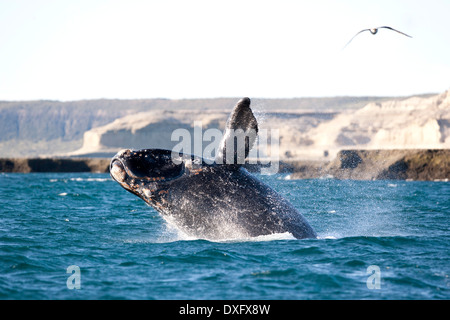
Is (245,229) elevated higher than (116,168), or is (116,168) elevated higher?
(116,168)

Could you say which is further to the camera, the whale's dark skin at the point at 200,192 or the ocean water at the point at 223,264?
the whale's dark skin at the point at 200,192

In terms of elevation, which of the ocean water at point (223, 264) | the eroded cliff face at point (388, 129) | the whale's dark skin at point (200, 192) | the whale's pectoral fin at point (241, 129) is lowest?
the ocean water at point (223, 264)

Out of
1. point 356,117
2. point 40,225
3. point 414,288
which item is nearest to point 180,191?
point 414,288

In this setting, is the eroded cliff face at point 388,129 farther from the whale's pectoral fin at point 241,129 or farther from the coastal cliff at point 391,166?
the whale's pectoral fin at point 241,129

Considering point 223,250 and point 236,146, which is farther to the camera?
point 223,250

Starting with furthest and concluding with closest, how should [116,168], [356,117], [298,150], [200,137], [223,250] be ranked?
1. [200,137]
2. [356,117]
3. [298,150]
4. [223,250]
5. [116,168]

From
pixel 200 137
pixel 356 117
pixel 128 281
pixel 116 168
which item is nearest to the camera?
pixel 128 281

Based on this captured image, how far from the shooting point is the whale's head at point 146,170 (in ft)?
32.6

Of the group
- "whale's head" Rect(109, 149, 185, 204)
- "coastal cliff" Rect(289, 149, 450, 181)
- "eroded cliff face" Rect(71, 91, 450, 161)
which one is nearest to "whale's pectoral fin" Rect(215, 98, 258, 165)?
"whale's head" Rect(109, 149, 185, 204)

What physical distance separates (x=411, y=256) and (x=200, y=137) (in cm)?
14248

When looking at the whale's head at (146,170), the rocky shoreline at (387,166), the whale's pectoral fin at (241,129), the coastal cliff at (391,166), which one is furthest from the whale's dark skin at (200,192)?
the coastal cliff at (391,166)

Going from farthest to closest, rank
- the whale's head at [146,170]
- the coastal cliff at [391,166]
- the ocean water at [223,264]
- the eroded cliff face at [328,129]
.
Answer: the eroded cliff face at [328,129]
the coastal cliff at [391,166]
the whale's head at [146,170]
the ocean water at [223,264]

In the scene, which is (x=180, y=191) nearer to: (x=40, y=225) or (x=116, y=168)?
(x=116, y=168)

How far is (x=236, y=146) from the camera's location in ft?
31.8
